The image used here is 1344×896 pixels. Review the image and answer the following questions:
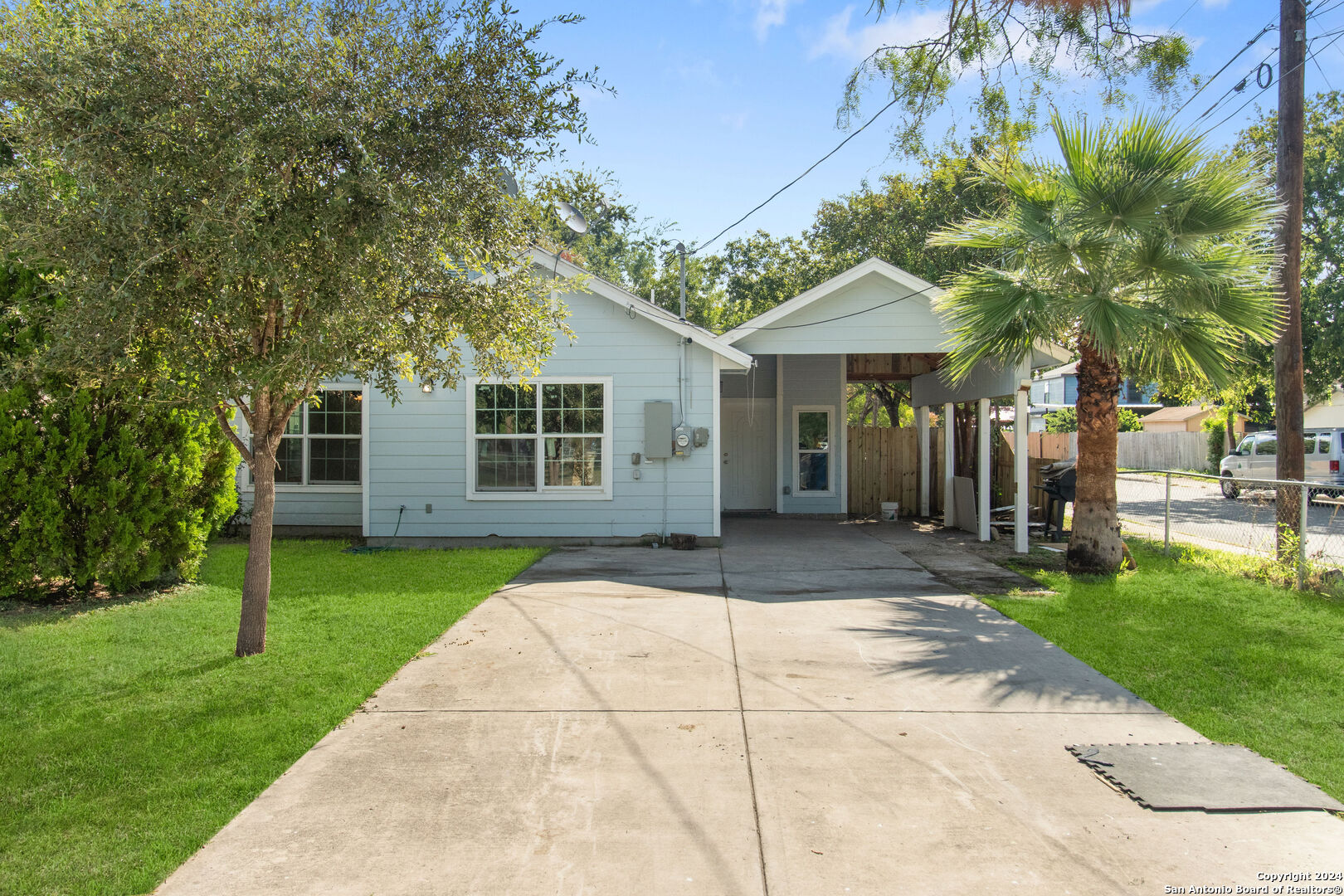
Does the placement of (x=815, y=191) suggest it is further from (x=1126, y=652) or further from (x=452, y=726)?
(x=452, y=726)

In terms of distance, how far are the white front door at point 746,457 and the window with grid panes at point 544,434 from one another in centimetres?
543

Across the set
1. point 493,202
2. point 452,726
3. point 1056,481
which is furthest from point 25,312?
point 1056,481

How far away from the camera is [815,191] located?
43.5ft

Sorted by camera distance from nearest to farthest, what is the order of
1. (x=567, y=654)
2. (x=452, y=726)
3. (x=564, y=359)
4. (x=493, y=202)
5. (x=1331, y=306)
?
1. (x=452, y=726)
2. (x=493, y=202)
3. (x=567, y=654)
4. (x=564, y=359)
5. (x=1331, y=306)

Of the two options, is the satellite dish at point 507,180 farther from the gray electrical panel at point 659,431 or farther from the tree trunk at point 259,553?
the gray electrical panel at point 659,431

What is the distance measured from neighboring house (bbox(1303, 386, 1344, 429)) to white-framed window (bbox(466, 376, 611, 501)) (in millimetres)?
27007

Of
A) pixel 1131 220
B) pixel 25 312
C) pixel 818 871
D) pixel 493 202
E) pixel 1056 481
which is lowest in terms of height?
pixel 818 871

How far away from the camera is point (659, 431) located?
1242 centimetres

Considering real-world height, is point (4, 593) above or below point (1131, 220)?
below

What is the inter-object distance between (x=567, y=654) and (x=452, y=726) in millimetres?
1624

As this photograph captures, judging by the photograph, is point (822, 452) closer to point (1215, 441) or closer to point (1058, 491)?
point (1058, 491)

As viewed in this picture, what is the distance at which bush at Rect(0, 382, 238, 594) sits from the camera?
24.9ft

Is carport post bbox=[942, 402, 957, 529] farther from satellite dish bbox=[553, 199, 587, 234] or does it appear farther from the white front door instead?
satellite dish bbox=[553, 199, 587, 234]

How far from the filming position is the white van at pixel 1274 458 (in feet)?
68.5
